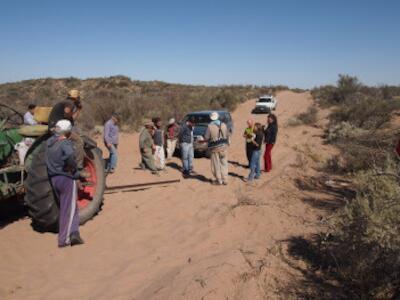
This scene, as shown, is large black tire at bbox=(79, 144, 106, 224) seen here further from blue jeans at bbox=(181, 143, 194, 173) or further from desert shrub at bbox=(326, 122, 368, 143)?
desert shrub at bbox=(326, 122, 368, 143)

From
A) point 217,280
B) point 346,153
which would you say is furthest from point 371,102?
point 217,280

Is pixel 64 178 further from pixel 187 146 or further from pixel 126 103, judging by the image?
pixel 126 103

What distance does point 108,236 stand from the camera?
5.51 meters

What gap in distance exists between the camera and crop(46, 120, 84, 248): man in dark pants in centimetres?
499

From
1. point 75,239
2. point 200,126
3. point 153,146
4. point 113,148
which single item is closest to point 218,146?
point 153,146

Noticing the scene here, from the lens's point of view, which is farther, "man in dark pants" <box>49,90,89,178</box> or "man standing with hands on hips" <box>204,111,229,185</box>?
"man standing with hands on hips" <box>204,111,229,185</box>

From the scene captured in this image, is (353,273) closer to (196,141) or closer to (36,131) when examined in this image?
(36,131)

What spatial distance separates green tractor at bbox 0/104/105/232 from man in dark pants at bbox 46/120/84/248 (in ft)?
0.44

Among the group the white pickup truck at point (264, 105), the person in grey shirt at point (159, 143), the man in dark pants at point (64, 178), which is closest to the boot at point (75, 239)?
the man in dark pants at point (64, 178)

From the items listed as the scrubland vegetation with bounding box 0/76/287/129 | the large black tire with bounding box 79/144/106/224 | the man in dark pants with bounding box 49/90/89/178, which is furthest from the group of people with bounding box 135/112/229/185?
the scrubland vegetation with bounding box 0/76/287/129

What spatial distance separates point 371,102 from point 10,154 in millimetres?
18857

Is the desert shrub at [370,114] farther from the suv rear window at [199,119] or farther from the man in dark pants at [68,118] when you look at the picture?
the man in dark pants at [68,118]

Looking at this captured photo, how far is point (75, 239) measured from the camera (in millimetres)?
5102

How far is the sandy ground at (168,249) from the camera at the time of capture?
152 inches
